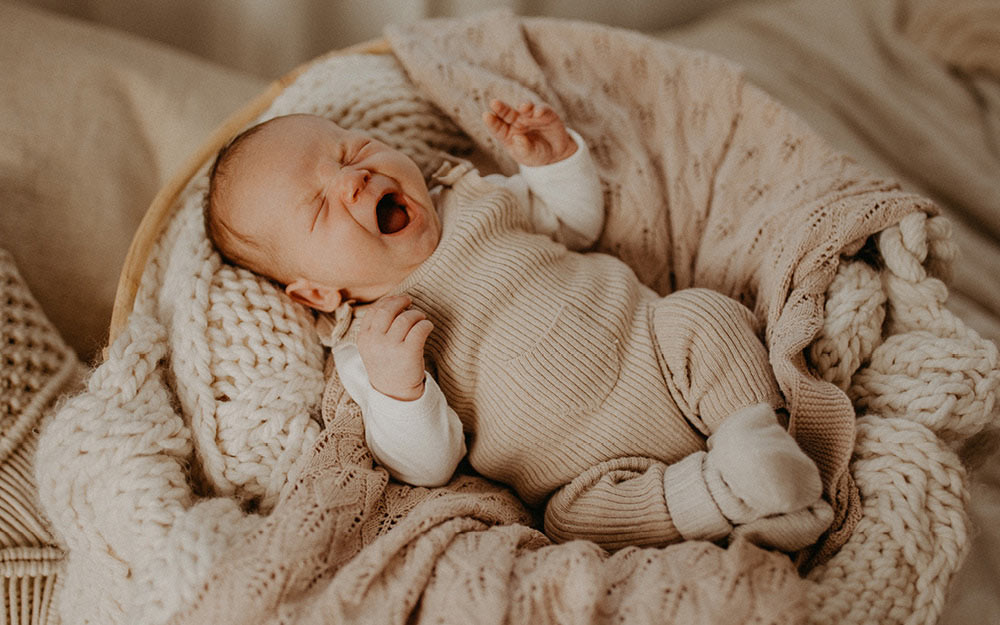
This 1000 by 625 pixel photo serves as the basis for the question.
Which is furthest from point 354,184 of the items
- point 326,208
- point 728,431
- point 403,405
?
point 728,431

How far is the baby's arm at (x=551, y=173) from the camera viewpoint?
1.17m

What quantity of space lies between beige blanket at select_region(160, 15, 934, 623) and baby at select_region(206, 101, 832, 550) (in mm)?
60

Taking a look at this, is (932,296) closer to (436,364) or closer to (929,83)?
(436,364)

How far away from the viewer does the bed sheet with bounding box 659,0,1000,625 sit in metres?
1.44

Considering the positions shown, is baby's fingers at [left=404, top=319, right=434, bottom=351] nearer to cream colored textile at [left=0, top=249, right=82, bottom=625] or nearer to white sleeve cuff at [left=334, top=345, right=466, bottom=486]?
white sleeve cuff at [left=334, top=345, right=466, bottom=486]

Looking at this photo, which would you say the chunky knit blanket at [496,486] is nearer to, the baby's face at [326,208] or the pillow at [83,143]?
the baby's face at [326,208]

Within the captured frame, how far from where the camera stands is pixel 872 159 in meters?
1.50

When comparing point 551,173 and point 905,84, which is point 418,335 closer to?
point 551,173

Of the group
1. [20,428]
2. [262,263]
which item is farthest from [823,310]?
[20,428]

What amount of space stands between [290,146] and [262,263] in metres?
0.17

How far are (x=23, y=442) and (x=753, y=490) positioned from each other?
0.94m

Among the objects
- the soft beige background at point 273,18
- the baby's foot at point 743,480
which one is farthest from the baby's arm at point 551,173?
the soft beige background at point 273,18

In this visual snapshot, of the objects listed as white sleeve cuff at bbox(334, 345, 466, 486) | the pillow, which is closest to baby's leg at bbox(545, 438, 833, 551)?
white sleeve cuff at bbox(334, 345, 466, 486)

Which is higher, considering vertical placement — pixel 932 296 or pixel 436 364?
pixel 932 296
